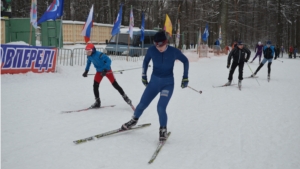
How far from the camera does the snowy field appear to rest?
4.32 metres

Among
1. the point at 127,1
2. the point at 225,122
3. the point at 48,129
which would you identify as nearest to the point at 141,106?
the point at 48,129

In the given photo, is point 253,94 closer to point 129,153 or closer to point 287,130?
point 287,130

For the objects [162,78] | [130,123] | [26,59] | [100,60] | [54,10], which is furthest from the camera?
[54,10]

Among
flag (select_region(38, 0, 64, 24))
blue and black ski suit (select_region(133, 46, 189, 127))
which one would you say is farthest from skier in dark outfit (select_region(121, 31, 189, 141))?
flag (select_region(38, 0, 64, 24))

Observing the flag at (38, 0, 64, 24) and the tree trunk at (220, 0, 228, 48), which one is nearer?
the flag at (38, 0, 64, 24)

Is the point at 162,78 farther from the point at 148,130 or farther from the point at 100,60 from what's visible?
the point at 100,60

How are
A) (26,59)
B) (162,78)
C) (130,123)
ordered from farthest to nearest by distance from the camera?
(26,59) → (130,123) → (162,78)

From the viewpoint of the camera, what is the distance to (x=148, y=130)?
19.4 ft

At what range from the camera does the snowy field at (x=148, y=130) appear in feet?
14.2

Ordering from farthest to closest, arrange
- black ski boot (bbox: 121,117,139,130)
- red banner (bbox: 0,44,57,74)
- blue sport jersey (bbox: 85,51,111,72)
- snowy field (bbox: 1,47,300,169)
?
red banner (bbox: 0,44,57,74)
blue sport jersey (bbox: 85,51,111,72)
black ski boot (bbox: 121,117,139,130)
snowy field (bbox: 1,47,300,169)

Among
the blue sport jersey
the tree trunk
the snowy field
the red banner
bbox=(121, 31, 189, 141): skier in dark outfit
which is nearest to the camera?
the snowy field

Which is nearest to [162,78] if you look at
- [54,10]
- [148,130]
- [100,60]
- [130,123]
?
[130,123]

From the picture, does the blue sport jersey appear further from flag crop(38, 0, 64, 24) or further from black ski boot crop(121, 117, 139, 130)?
flag crop(38, 0, 64, 24)

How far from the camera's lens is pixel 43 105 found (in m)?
7.72
